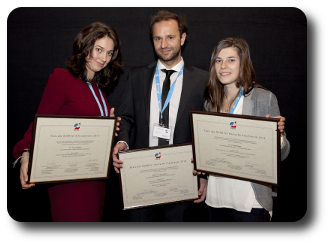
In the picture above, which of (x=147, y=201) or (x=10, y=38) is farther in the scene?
(x=10, y=38)

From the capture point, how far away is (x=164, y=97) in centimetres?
208

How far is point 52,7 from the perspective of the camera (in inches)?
95.0

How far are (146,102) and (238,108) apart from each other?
0.77 meters

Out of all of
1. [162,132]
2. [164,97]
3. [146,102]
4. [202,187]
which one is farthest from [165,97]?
[202,187]

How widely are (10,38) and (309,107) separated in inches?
121

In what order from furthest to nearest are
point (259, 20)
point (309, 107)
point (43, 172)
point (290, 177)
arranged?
1. point (290, 177)
2. point (259, 20)
3. point (309, 107)
4. point (43, 172)

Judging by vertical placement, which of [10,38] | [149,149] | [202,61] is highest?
[10,38]

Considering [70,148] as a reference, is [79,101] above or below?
above

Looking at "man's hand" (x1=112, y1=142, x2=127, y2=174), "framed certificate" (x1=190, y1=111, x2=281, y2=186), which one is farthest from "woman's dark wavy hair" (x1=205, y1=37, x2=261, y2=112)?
"man's hand" (x1=112, y1=142, x2=127, y2=174)

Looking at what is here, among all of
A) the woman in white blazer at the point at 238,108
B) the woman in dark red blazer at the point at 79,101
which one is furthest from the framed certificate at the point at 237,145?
the woman in dark red blazer at the point at 79,101

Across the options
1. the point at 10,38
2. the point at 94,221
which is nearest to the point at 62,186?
the point at 94,221

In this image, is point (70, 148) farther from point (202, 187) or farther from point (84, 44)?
point (202, 187)

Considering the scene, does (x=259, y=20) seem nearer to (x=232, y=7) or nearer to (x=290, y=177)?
(x=232, y=7)

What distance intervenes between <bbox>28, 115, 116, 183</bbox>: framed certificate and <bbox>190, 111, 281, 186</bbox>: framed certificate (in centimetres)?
67
